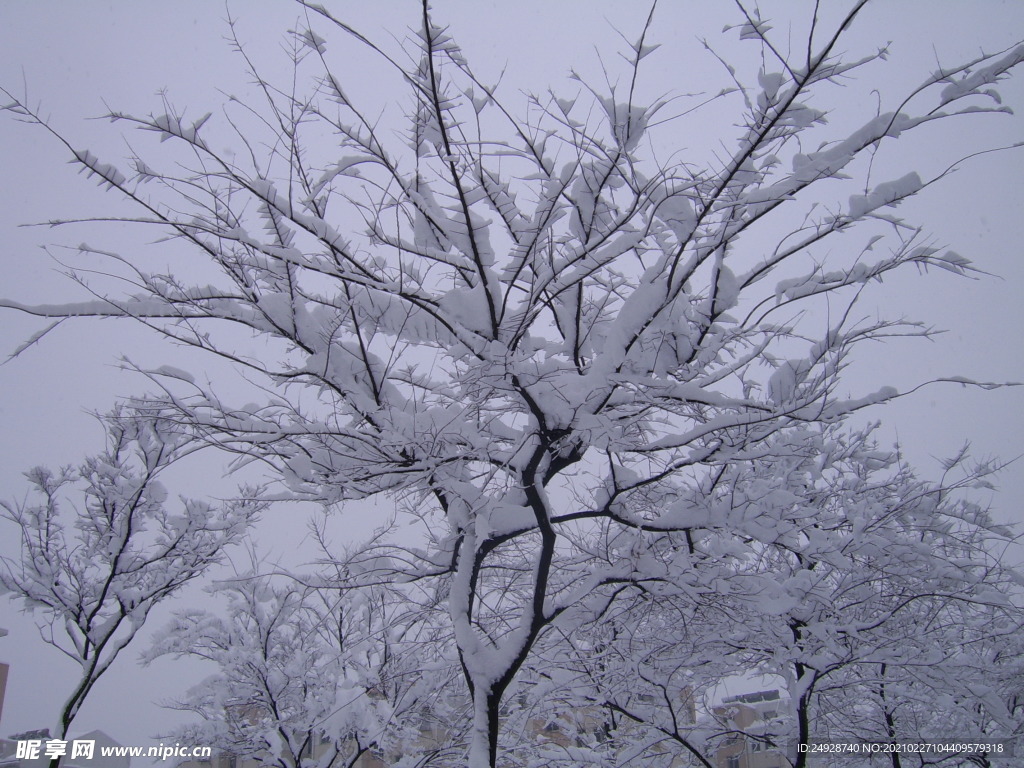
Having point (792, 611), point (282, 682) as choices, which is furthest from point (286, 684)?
point (792, 611)

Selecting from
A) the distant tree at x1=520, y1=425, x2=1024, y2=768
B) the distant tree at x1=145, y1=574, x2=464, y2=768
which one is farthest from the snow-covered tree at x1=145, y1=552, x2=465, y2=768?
the distant tree at x1=520, y1=425, x2=1024, y2=768

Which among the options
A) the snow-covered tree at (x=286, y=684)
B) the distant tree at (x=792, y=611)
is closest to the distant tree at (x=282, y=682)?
the snow-covered tree at (x=286, y=684)

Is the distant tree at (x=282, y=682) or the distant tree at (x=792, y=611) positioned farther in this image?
the distant tree at (x=282, y=682)

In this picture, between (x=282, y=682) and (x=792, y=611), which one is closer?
(x=792, y=611)

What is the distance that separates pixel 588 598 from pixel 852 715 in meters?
4.75

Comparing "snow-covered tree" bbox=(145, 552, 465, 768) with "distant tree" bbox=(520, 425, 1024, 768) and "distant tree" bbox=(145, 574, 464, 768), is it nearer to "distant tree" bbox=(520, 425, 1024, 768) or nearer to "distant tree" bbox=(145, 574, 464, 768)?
"distant tree" bbox=(145, 574, 464, 768)

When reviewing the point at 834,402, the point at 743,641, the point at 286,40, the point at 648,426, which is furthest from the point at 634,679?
the point at 286,40

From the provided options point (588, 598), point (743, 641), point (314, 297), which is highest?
point (314, 297)

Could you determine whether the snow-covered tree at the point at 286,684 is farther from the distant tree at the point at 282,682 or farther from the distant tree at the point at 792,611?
the distant tree at the point at 792,611

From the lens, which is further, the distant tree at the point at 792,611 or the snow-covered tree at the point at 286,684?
the snow-covered tree at the point at 286,684

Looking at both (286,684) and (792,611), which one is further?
(286,684)

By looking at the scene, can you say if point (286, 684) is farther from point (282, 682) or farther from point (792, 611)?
point (792, 611)

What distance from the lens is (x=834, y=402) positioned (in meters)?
3.41

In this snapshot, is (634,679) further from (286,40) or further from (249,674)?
(249,674)
